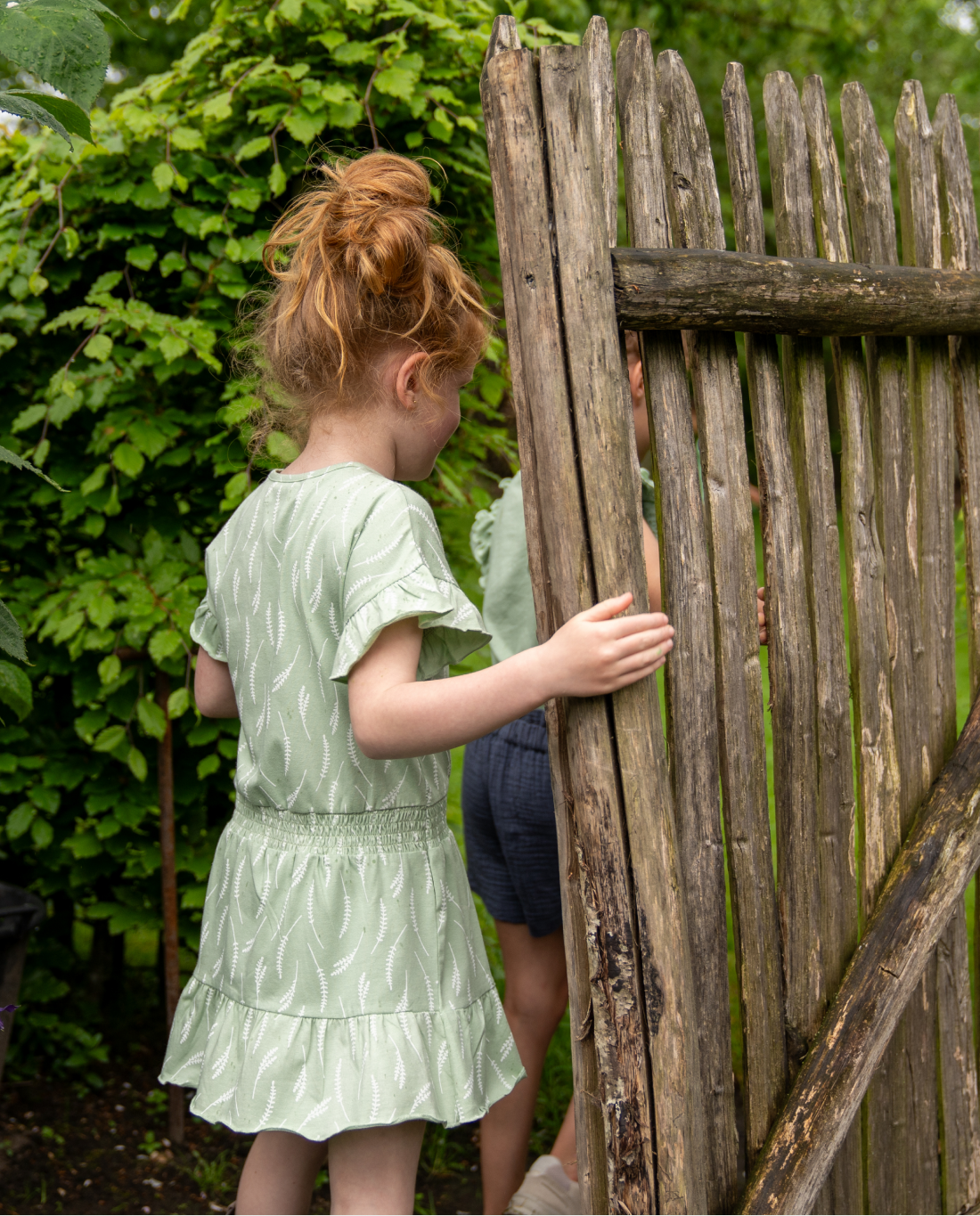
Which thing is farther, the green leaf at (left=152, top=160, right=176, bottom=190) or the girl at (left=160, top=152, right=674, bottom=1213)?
the green leaf at (left=152, top=160, right=176, bottom=190)

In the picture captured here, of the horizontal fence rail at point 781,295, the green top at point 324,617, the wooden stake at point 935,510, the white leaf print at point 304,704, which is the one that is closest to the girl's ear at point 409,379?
the green top at point 324,617

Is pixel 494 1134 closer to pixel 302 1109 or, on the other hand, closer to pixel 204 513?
pixel 302 1109

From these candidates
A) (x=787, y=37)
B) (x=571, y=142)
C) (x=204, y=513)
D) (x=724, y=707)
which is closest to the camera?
(x=571, y=142)

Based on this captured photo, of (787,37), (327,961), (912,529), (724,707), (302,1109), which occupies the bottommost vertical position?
(302,1109)

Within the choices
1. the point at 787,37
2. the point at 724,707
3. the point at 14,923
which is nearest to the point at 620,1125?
the point at 724,707

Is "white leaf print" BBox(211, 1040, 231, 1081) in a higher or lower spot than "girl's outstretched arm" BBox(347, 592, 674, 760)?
lower

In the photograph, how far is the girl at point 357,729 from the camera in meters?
1.31

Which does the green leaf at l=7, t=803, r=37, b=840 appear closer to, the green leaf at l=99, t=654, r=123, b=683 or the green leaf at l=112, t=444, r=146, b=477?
the green leaf at l=99, t=654, r=123, b=683

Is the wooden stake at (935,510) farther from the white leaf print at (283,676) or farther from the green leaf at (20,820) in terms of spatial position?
the green leaf at (20,820)

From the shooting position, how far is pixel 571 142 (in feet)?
4.69

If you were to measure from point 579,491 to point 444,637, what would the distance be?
0.29 metres

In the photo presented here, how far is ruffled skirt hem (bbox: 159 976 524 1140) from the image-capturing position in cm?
132

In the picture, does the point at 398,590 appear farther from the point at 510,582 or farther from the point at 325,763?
the point at 510,582

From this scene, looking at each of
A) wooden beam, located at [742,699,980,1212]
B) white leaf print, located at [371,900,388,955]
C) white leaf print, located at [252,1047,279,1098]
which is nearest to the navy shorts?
wooden beam, located at [742,699,980,1212]
